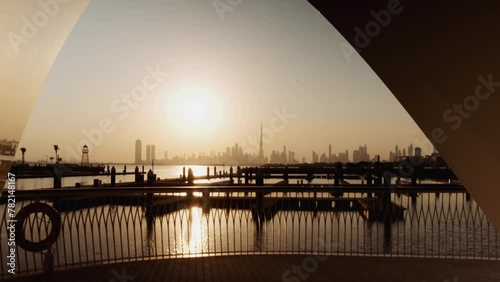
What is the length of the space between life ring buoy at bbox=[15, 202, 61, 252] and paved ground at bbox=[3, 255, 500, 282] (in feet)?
1.54

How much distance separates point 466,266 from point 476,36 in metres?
4.87

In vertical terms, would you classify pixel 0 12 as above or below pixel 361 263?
above

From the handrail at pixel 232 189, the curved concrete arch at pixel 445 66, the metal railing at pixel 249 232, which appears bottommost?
the metal railing at pixel 249 232

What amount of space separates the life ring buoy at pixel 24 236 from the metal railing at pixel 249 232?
0.15 meters

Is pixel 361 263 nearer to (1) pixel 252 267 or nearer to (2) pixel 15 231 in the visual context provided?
(1) pixel 252 267

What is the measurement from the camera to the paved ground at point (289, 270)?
5512mm

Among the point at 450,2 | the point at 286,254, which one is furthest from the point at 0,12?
the point at 286,254

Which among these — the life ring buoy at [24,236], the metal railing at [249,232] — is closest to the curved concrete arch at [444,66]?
the metal railing at [249,232]

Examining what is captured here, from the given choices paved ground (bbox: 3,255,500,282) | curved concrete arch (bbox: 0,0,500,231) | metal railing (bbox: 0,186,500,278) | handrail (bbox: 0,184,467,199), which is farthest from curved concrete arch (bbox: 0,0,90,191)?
curved concrete arch (bbox: 0,0,500,231)

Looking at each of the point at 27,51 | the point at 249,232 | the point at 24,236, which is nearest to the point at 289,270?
the point at 24,236

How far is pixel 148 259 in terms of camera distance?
21.5 feet

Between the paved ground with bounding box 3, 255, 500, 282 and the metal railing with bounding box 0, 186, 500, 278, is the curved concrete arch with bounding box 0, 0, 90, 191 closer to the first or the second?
the metal railing with bounding box 0, 186, 500, 278

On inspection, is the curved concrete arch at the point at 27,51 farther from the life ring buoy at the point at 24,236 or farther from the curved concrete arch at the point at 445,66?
the curved concrete arch at the point at 445,66

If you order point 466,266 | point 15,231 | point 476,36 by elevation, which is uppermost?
point 476,36
